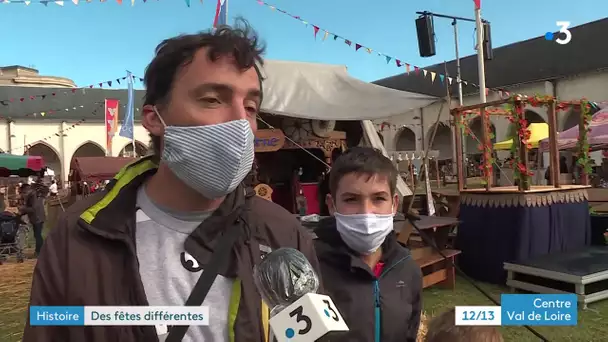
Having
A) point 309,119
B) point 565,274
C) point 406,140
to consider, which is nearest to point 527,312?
point 565,274

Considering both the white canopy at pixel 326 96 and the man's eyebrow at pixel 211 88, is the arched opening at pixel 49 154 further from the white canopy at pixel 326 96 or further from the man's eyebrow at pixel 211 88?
the man's eyebrow at pixel 211 88

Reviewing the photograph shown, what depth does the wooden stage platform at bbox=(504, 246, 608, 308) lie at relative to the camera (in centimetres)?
471

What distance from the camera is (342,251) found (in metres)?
2.12

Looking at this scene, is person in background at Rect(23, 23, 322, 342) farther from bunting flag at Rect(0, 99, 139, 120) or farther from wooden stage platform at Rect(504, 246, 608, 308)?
bunting flag at Rect(0, 99, 139, 120)

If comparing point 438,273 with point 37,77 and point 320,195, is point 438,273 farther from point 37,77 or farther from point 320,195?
point 37,77

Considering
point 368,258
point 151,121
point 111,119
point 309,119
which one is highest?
point 111,119

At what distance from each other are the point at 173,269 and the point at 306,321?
48cm

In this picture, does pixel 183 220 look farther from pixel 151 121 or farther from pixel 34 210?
pixel 34 210

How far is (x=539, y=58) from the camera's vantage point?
2989 cm

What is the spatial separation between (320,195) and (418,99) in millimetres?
2476

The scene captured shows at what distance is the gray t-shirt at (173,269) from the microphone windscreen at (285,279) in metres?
0.23

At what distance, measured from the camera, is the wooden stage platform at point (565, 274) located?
4.71 m

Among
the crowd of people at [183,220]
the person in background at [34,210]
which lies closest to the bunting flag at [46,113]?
the person in background at [34,210]

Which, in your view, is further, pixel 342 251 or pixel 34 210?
pixel 34 210
